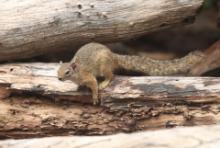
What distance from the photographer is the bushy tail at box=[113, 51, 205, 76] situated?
4652mm

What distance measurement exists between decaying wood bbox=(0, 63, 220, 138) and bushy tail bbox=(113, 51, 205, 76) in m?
0.24

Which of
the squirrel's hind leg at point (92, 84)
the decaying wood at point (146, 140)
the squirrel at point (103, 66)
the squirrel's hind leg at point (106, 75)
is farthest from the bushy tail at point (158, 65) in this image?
the decaying wood at point (146, 140)

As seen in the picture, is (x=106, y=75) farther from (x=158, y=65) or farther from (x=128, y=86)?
(x=158, y=65)

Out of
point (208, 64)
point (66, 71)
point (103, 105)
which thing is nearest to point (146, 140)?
point (103, 105)

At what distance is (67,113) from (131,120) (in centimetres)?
58

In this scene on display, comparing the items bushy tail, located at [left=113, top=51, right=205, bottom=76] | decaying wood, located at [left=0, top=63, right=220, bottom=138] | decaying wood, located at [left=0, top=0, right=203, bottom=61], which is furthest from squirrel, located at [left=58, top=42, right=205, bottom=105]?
decaying wood, located at [left=0, top=0, right=203, bottom=61]

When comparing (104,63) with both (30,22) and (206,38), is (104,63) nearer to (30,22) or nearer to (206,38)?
(30,22)

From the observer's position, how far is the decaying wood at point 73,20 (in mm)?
4645

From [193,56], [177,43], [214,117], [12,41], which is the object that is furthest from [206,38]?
[12,41]

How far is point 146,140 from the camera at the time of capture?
4082mm

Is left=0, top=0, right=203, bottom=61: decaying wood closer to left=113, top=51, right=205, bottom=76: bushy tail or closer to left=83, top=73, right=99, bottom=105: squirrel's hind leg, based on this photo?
left=113, top=51, right=205, bottom=76: bushy tail

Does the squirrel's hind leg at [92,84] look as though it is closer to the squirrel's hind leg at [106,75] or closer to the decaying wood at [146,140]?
the squirrel's hind leg at [106,75]

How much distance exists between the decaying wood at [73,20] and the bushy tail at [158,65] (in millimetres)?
364

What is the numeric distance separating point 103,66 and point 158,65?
58cm
